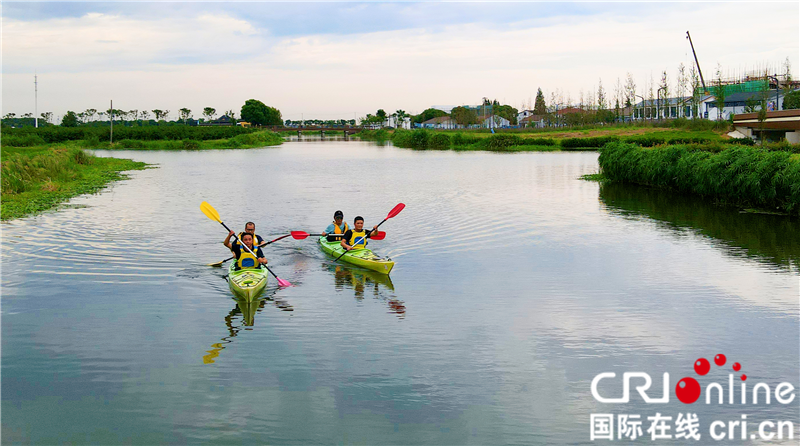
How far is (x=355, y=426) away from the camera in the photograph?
8.77 m

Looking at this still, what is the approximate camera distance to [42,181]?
35031 mm

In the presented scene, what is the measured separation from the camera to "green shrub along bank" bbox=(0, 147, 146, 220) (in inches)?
1115

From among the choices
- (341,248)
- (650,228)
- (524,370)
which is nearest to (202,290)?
(341,248)

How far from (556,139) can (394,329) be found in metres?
79.6

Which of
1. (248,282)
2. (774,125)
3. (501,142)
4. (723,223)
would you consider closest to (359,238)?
(248,282)

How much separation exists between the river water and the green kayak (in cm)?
28

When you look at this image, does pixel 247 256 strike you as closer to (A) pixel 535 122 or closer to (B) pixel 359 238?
(B) pixel 359 238

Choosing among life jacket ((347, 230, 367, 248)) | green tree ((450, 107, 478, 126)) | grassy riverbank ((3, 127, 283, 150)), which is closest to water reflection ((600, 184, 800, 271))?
life jacket ((347, 230, 367, 248))

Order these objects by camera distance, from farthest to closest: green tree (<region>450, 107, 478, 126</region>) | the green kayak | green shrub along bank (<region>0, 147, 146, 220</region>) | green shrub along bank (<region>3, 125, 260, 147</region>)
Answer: green tree (<region>450, 107, 478, 126</region>)
green shrub along bank (<region>3, 125, 260, 147</region>)
green shrub along bank (<region>0, 147, 146, 220</region>)
the green kayak

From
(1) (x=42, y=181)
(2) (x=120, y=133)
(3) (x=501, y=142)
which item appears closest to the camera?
(1) (x=42, y=181)

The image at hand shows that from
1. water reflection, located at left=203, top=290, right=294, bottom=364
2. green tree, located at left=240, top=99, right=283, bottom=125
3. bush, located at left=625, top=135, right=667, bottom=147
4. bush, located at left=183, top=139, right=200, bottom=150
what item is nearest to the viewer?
water reflection, located at left=203, top=290, right=294, bottom=364

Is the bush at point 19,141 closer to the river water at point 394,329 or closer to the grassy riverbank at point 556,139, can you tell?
the grassy riverbank at point 556,139

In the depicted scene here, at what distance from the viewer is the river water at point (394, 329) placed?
356 inches

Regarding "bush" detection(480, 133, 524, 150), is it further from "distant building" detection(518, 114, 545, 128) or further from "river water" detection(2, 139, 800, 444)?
"river water" detection(2, 139, 800, 444)
